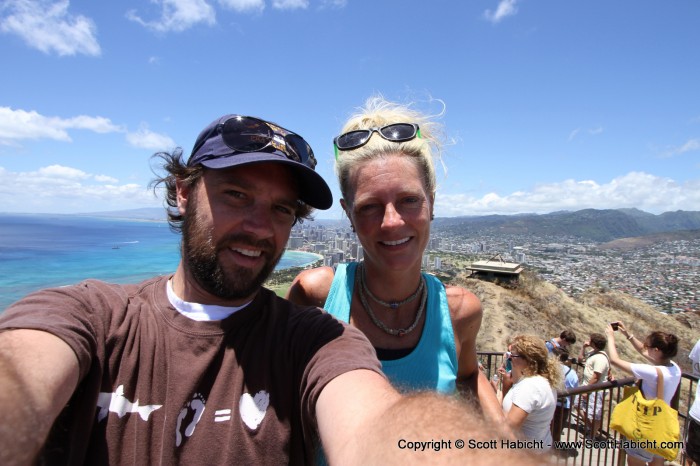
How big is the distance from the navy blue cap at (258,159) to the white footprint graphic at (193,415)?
3.37 ft

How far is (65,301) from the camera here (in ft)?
4.40

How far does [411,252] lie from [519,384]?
317cm

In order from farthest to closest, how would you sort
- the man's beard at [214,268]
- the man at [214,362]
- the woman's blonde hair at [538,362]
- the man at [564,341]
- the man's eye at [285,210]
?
the man at [564,341]
the woman's blonde hair at [538,362]
the man's eye at [285,210]
the man's beard at [214,268]
the man at [214,362]

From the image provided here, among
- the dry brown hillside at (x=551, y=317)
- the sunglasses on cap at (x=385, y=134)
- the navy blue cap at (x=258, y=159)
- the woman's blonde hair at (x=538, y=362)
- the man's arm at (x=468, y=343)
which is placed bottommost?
the dry brown hillside at (x=551, y=317)

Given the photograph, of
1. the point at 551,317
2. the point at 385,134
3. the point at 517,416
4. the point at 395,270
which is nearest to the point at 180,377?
the point at 395,270

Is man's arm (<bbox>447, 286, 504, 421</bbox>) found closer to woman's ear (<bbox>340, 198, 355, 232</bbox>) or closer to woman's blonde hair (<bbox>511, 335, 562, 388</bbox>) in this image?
woman's ear (<bbox>340, 198, 355, 232</bbox>)

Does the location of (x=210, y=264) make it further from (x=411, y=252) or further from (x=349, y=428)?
(x=411, y=252)

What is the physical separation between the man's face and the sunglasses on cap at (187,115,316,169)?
9 cm

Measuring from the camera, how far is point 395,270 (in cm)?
209

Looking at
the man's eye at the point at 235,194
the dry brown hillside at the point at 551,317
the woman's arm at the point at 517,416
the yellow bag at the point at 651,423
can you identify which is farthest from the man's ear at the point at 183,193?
the dry brown hillside at the point at 551,317

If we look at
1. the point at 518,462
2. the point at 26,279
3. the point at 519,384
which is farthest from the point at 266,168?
the point at 26,279

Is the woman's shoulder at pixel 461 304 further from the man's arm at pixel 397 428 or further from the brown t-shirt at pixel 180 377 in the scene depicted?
the man's arm at pixel 397 428

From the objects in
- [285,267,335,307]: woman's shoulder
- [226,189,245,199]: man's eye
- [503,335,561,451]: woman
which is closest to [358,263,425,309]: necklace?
[285,267,335,307]: woman's shoulder

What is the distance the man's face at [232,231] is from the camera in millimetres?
1634
